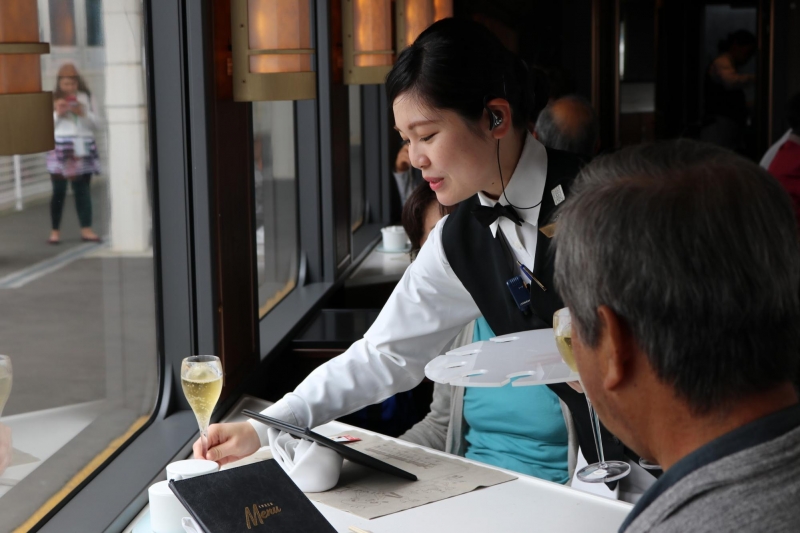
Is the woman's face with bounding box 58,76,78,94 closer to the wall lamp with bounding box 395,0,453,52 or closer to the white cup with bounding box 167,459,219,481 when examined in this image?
the white cup with bounding box 167,459,219,481

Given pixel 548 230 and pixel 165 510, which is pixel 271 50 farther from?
pixel 165 510

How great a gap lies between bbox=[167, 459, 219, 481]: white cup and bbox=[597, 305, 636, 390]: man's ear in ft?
2.85

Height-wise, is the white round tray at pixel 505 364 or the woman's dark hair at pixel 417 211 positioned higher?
the woman's dark hair at pixel 417 211

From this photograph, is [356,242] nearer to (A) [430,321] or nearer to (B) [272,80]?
(B) [272,80]

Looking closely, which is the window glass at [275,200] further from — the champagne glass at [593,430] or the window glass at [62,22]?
the champagne glass at [593,430]

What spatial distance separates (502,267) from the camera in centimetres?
200

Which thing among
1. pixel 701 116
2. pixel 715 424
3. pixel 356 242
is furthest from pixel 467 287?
pixel 701 116

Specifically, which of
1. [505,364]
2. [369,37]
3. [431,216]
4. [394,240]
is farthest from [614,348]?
[394,240]

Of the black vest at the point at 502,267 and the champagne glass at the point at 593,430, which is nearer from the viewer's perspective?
the champagne glass at the point at 593,430

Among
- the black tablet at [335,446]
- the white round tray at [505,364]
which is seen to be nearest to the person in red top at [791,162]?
the white round tray at [505,364]

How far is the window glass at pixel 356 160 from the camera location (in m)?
5.73

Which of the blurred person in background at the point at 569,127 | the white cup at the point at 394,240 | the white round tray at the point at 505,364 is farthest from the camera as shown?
the white cup at the point at 394,240

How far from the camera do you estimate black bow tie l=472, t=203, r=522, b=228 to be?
1960 millimetres

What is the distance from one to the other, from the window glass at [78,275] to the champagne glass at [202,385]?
15.5 inches
